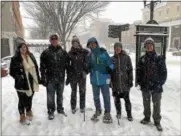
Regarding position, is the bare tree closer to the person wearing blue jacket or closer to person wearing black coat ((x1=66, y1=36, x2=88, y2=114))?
person wearing black coat ((x1=66, y1=36, x2=88, y2=114))

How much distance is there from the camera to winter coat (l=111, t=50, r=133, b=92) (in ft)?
18.7

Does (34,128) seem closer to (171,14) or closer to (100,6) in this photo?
(100,6)

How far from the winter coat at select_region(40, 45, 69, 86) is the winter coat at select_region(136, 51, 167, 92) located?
1.70 m

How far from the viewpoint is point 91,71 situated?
19.1 ft

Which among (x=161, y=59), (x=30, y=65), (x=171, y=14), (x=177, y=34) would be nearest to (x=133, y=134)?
(x=161, y=59)

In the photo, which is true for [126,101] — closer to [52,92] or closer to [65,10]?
[52,92]

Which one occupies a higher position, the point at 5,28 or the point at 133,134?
the point at 5,28

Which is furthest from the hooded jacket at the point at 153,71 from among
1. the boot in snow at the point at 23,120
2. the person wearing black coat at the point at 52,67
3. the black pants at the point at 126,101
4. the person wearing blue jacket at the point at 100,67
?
the boot in snow at the point at 23,120

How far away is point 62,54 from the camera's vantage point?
5.77m

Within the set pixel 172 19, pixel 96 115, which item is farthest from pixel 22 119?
pixel 172 19

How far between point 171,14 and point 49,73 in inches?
2158

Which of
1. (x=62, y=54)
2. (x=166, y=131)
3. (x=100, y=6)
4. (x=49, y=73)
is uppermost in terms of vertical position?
(x=100, y=6)

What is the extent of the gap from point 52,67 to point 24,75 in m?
0.60

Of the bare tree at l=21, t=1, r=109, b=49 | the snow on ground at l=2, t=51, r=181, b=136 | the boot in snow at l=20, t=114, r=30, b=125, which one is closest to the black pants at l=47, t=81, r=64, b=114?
the snow on ground at l=2, t=51, r=181, b=136
